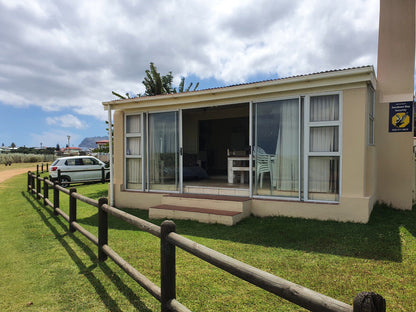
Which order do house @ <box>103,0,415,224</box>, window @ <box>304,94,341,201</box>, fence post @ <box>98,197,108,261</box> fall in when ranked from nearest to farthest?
fence post @ <box>98,197,108,261</box> < house @ <box>103,0,415,224</box> < window @ <box>304,94,341,201</box>

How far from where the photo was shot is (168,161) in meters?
7.48

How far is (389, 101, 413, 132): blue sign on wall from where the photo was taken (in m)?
6.37

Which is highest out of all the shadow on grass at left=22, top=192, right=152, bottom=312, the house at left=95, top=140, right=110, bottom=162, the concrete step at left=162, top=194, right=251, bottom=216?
the house at left=95, top=140, right=110, bottom=162

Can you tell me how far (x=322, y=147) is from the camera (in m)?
5.52

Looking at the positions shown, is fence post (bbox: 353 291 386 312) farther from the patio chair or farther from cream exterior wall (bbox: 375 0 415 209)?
cream exterior wall (bbox: 375 0 415 209)

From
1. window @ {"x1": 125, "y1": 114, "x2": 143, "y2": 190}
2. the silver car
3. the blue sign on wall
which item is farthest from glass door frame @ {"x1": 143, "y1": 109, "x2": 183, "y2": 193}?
the silver car

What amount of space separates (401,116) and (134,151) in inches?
265

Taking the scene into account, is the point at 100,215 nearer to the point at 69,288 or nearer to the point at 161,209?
the point at 69,288

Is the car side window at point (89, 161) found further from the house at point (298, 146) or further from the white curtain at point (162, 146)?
the white curtain at point (162, 146)

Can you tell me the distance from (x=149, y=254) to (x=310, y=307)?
3160mm

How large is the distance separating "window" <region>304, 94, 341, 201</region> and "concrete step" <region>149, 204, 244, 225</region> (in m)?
1.57

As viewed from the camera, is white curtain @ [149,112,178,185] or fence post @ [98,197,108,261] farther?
white curtain @ [149,112,178,185]

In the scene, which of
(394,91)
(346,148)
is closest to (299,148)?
(346,148)

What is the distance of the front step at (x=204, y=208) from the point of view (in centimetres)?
569
